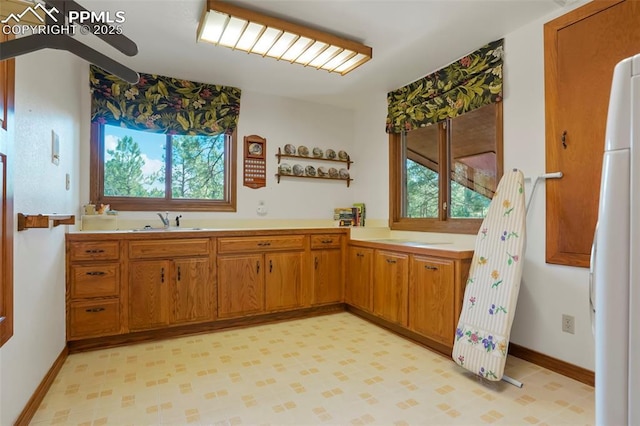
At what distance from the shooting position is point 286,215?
395cm

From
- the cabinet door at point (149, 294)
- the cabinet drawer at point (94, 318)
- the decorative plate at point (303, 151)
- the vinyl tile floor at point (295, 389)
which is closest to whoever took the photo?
the vinyl tile floor at point (295, 389)

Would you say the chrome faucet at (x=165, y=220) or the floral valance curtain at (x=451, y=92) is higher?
the floral valance curtain at (x=451, y=92)


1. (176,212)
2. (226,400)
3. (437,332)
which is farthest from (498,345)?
(176,212)

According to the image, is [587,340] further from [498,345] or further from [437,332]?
[437,332]

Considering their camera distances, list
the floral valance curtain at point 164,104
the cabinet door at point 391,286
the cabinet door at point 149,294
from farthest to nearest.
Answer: the floral valance curtain at point 164,104
the cabinet door at point 391,286
the cabinet door at point 149,294

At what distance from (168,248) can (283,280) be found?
1.13 metres

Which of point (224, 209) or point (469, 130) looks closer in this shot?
point (469, 130)

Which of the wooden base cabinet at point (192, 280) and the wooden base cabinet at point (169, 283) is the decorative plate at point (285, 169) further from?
the wooden base cabinet at point (169, 283)

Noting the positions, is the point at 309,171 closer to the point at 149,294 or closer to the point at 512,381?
the point at 149,294

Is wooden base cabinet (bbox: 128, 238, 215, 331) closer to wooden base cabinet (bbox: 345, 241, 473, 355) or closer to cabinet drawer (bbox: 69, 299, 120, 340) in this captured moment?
cabinet drawer (bbox: 69, 299, 120, 340)

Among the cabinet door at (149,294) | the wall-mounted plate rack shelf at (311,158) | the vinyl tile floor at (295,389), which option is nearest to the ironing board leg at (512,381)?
the vinyl tile floor at (295,389)

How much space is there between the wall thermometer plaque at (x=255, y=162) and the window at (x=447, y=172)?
1.49 metres

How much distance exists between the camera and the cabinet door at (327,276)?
3.53 metres

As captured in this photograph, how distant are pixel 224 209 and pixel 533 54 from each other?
3097 mm
